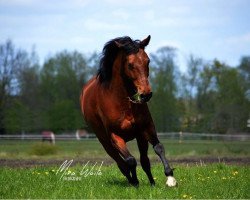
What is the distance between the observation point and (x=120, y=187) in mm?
8375

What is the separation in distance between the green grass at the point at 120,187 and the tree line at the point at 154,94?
3302 centimetres

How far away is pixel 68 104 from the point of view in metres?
49.2

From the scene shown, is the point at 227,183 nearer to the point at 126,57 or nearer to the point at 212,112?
the point at 126,57

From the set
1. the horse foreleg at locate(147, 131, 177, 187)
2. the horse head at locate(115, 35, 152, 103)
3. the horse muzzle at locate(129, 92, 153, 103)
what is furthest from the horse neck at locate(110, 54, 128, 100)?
the horse foreleg at locate(147, 131, 177, 187)

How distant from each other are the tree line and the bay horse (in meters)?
34.8

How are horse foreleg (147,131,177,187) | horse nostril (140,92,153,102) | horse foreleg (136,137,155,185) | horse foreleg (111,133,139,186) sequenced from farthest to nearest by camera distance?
horse foreleg (136,137,155,185) < horse foreleg (111,133,139,186) < horse foreleg (147,131,177,187) < horse nostril (140,92,153,102)

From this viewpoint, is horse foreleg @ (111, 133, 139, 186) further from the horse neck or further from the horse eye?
the horse eye

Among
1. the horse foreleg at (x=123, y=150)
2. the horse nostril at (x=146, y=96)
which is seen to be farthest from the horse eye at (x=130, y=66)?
the horse foreleg at (x=123, y=150)

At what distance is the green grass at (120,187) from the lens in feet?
23.5

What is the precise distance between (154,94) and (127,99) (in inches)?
1624

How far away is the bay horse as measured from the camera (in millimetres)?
7840

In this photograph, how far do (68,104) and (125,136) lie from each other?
136 feet

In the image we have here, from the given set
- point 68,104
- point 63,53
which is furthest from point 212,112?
point 63,53

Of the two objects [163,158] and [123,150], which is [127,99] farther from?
[163,158]
